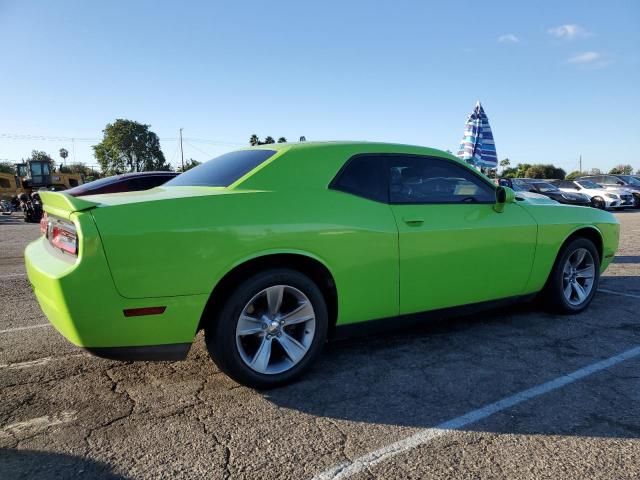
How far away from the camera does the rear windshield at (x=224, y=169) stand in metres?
3.28

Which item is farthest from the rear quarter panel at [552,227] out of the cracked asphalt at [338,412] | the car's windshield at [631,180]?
the car's windshield at [631,180]

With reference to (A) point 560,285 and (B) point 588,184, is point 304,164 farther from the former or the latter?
(B) point 588,184

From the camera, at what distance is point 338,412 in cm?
271

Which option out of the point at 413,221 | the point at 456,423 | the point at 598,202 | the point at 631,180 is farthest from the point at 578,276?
the point at 631,180

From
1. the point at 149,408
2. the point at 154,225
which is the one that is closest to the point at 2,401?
the point at 149,408

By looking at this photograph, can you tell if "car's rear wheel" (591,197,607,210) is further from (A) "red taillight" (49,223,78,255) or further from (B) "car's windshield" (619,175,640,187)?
(A) "red taillight" (49,223,78,255)

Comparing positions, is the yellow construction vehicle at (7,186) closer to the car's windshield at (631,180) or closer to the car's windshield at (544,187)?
the car's windshield at (544,187)

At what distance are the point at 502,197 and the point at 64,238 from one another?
3.28 m

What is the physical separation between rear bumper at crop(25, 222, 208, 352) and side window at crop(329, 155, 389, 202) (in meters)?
1.27

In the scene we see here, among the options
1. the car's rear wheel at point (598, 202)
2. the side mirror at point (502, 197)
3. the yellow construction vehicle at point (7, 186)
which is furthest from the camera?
A: the yellow construction vehicle at point (7, 186)

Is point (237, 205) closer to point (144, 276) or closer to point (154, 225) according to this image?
point (154, 225)

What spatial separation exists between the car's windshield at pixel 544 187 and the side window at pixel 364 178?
20734 millimetres

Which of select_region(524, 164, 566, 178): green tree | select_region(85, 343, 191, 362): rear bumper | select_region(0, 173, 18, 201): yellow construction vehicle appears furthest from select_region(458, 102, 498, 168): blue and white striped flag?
select_region(524, 164, 566, 178): green tree

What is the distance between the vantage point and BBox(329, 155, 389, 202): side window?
10.9 feet
